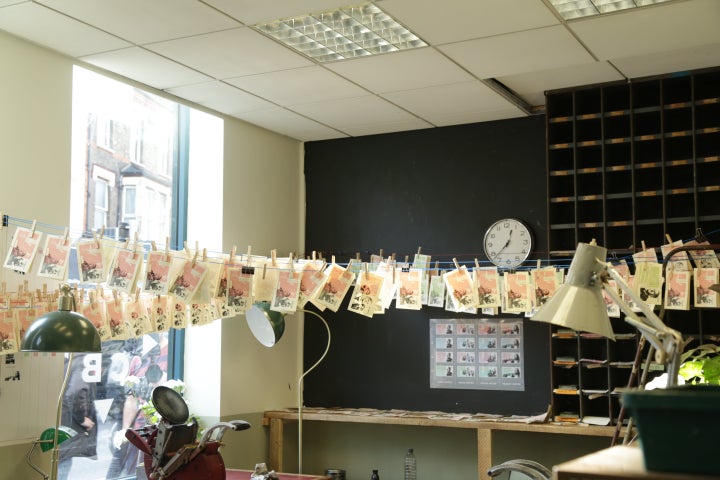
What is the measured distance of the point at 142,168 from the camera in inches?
230

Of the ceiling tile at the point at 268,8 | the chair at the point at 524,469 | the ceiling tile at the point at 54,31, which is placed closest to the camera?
the chair at the point at 524,469

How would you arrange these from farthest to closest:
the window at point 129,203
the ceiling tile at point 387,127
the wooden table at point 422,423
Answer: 1. the ceiling tile at point 387,127
2. the window at point 129,203
3. the wooden table at point 422,423

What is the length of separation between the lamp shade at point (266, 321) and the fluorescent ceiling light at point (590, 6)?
260 centimetres

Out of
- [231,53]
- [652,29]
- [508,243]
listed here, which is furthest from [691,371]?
[231,53]

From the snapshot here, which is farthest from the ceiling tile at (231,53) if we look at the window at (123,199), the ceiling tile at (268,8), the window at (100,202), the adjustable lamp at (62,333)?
the adjustable lamp at (62,333)

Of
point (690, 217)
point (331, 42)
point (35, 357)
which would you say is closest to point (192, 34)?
point (331, 42)

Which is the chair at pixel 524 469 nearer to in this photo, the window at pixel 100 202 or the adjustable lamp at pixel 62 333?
the adjustable lamp at pixel 62 333

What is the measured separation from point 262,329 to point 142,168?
148 centimetres

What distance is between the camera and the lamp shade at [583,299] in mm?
1904

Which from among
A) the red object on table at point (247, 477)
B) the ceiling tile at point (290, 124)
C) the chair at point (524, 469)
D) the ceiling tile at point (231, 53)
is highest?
the ceiling tile at point (231, 53)

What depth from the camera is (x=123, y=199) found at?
563 centimetres

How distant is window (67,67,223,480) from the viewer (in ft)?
17.3

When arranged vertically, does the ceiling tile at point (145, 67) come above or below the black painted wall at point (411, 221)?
above

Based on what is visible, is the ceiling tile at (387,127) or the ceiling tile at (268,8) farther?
the ceiling tile at (387,127)
